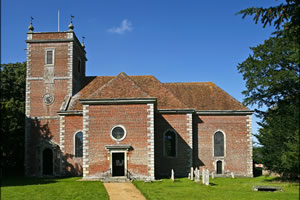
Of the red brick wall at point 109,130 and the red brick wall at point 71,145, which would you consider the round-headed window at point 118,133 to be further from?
the red brick wall at point 71,145

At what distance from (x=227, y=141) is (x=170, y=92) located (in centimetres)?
724

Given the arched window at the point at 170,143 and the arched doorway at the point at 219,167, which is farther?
the arched doorway at the point at 219,167

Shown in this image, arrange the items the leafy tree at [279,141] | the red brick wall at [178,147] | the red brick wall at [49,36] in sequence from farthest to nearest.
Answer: the red brick wall at [49,36]
the red brick wall at [178,147]
the leafy tree at [279,141]

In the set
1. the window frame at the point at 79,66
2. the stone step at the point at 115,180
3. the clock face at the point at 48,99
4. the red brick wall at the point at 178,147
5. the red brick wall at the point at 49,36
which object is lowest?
the stone step at the point at 115,180

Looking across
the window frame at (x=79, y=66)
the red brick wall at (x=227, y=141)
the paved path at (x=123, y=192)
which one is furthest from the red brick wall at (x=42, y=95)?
the red brick wall at (x=227, y=141)

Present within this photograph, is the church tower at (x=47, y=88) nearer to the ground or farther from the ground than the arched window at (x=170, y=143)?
farther from the ground

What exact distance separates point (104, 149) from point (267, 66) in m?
14.3

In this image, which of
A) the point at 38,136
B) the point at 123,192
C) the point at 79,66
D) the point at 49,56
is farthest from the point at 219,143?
the point at 49,56

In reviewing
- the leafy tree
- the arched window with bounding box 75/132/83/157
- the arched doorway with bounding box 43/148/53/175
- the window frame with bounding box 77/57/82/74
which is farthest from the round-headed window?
the window frame with bounding box 77/57/82/74

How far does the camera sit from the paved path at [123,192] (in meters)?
16.4

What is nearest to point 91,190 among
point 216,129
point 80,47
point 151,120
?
point 151,120

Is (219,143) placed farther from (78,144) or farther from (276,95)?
→ (78,144)

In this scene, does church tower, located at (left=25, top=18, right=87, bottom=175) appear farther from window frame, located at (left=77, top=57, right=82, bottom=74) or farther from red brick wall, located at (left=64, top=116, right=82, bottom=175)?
red brick wall, located at (left=64, top=116, right=82, bottom=175)

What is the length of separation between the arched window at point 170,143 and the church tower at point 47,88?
33.2 feet
